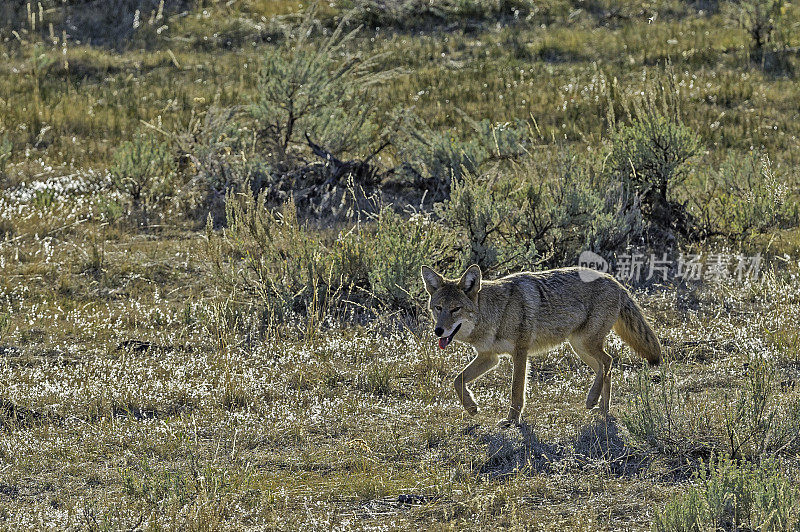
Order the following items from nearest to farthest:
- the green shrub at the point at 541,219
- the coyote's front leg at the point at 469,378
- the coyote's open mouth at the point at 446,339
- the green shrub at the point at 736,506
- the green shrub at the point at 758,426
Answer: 1. the green shrub at the point at 736,506
2. the green shrub at the point at 758,426
3. the coyote's open mouth at the point at 446,339
4. the coyote's front leg at the point at 469,378
5. the green shrub at the point at 541,219

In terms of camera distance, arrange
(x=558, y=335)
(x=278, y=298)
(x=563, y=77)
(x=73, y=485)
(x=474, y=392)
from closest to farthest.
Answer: (x=73, y=485) → (x=558, y=335) → (x=474, y=392) → (x=278, y=298) → (x=563, y=77)

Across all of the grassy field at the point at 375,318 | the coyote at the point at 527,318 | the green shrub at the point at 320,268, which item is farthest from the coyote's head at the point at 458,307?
the green shrub at the point at 320,268

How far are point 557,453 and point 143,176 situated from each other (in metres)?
9.22

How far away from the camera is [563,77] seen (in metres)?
19.4

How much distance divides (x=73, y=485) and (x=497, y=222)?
524 centimetres

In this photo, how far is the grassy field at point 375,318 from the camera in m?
5.26

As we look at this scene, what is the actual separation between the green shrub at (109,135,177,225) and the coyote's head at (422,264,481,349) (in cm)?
770

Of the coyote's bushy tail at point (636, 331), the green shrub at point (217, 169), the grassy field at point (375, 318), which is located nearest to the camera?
the grassy field at point (375, 318)

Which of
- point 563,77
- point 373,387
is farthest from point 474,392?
point 563,77

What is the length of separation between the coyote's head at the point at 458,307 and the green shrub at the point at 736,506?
1.85 meters

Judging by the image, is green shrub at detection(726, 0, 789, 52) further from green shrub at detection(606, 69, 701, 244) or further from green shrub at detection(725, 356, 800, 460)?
green shrub at detection(725, 356, 800, 460)

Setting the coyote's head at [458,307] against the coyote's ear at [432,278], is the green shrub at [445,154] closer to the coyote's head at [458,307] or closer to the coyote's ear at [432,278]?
the coyote's ear at [432,278]

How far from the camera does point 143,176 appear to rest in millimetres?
13609

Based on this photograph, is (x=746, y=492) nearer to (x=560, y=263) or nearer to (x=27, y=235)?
(x=560, y=263)
